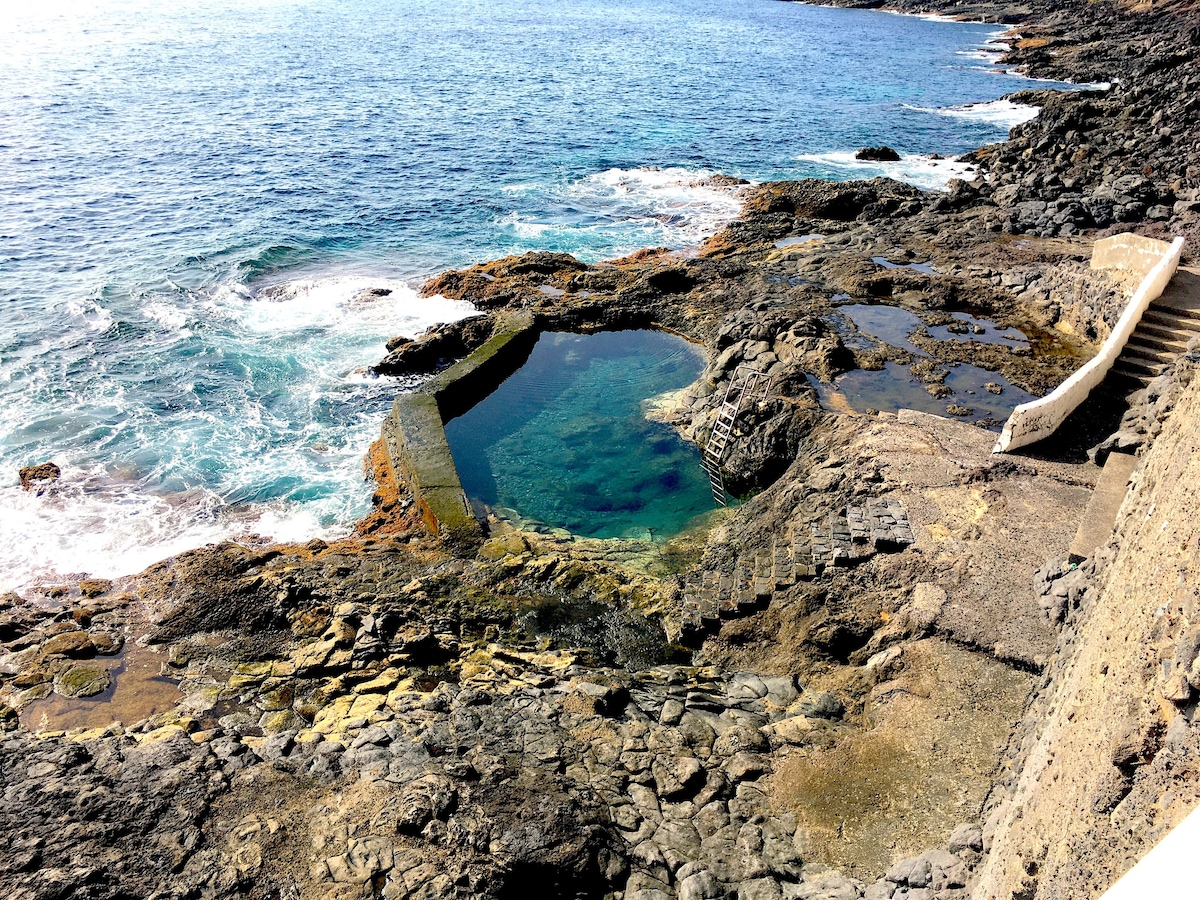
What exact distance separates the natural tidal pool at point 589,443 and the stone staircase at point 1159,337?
8545mm

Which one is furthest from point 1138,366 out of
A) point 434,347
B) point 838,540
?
point 434,347

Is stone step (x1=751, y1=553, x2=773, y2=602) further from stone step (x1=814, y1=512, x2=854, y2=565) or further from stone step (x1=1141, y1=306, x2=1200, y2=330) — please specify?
stone step (x1=1141, y1=306, x2=1200, y2=330)

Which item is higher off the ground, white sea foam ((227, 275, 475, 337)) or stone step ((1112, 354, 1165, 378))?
stone step ((1112, 354, 1165, 378))

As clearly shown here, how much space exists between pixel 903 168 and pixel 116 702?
39.1 meters

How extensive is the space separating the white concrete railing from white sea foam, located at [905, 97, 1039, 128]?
35005mm

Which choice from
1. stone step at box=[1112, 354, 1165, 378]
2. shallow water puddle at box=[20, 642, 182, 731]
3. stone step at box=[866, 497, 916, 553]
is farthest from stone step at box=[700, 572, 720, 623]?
stone step at box=[1112, 354, 1165, 378]

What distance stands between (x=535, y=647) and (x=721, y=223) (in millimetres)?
22682

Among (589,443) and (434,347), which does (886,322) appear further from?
(434,347)

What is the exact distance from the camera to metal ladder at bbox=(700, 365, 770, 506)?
15.8m

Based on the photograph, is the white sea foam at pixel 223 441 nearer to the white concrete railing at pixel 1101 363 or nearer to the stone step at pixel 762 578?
the stone step at pixel 762 578

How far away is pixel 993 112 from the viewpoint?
49.0 meters

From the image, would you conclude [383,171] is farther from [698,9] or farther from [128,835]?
[698,9]

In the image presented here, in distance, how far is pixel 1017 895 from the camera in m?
4.91

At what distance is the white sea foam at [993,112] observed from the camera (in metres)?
47.0
